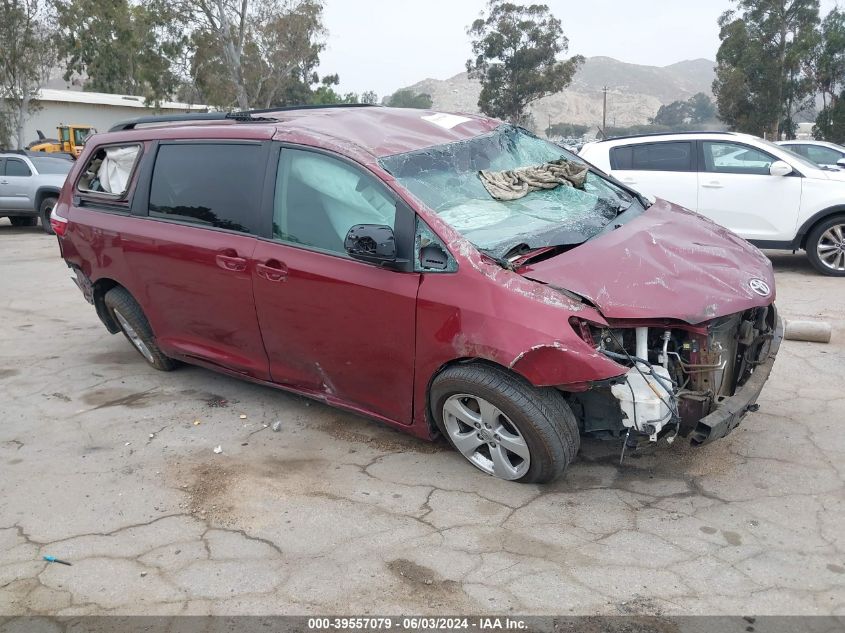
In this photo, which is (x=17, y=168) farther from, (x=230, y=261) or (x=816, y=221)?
(x=816, y=221)

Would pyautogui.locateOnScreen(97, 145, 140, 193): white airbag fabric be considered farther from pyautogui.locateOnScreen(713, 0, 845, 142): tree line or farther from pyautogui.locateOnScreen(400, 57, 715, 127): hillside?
pyautogui.locateOnScreen(400, 57, 715, 127): hillside

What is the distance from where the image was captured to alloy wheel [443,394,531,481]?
3.54 m

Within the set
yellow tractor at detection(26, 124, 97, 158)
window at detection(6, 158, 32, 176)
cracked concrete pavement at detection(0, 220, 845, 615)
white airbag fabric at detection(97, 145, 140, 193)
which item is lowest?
cracked concrete pavement at detection(0, 220, 845, 615)

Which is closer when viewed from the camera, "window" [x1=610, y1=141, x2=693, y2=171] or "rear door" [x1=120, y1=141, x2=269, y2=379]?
"rear door" [x1=120, y1=141, x2=269, y2=379]

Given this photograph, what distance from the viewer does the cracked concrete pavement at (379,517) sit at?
2.89 meters

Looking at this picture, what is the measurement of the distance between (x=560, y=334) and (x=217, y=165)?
248cm

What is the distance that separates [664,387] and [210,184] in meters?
2.92

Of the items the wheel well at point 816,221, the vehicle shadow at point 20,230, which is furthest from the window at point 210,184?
the vehicle shadow at point 20,230

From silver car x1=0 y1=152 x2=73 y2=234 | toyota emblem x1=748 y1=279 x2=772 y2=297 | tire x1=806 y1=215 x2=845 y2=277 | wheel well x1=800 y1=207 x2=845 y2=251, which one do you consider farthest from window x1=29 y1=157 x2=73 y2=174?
toyota emblem x1=748 y1=279 x2=772 y2=297

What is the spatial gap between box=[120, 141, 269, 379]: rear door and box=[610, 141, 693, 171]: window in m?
5.89

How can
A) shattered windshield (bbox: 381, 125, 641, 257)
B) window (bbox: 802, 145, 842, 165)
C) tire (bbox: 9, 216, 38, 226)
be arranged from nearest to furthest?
1. shattered windshield (bbox: 381, 125, 641, 257)
2. window (bbox: 802, 145, 842, 165)
3. tire (bbox: 9, 216, 38, 226)

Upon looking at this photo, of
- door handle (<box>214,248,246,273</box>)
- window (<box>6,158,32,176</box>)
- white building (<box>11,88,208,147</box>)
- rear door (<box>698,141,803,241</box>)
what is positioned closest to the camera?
door handle (<box>214,248,246,273</box>)

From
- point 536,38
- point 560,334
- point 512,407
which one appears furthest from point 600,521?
point 536,38

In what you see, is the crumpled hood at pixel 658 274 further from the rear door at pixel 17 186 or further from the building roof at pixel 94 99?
the building roof at pixel 94 99
